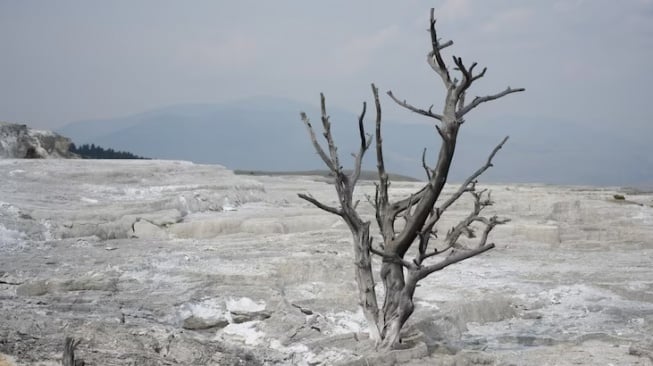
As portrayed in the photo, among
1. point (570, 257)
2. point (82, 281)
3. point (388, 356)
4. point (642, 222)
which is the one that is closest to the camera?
point (388, 356)

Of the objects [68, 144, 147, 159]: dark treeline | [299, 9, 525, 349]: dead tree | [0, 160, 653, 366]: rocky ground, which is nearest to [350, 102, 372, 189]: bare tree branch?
[299, 9, 525, 349]: dead tree

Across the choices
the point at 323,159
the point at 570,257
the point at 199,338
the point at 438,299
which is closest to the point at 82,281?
the point at 199,338

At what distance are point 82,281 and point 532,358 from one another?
7.88m

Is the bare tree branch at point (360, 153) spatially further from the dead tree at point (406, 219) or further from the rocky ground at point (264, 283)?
the rocky ground at point (264, 283)

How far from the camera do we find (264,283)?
41.1ft

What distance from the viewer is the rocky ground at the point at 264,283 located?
8781 mm

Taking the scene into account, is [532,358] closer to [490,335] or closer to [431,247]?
[490,335]

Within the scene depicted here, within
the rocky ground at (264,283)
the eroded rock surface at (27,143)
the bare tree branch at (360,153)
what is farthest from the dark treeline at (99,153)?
the bare tree branch at (360,153)

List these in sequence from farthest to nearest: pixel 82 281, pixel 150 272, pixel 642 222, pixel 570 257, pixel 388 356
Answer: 1. pixel 642 222
2. pixel 570 257
3. pixel 150 272
4. pixel 82 281
5. pixel 388 356

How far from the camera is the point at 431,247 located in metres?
18.3

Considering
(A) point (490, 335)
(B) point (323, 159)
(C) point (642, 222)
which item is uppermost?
(B) point (323, 159)

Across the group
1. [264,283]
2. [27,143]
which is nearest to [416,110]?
[264,283]

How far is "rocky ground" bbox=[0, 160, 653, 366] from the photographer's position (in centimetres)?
878

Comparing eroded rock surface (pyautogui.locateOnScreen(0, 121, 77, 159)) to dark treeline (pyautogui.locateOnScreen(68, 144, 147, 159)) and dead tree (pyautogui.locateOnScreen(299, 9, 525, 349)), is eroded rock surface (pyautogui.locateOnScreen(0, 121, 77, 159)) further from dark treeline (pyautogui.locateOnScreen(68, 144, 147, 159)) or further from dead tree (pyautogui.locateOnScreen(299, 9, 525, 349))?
dead tree (pyautogui.locateOnScreen(299, 9, 525, 349))
